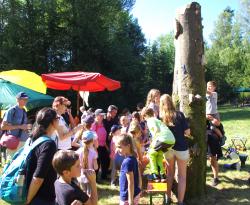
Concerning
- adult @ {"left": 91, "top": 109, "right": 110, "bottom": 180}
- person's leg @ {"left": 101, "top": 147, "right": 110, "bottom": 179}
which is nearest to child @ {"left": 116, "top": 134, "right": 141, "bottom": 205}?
adult @ {"left": 91, "top": 109, "right": 110, "bottom": 180}

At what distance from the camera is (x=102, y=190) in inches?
310

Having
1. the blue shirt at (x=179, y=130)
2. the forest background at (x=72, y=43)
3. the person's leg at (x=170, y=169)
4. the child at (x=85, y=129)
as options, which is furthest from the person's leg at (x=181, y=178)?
the forest background at (x=72, y=43)

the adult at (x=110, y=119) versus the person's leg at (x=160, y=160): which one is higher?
the adult at (x=110, y=119)

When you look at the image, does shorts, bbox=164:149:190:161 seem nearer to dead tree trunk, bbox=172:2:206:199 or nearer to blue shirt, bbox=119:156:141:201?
dead tree trunk, bbox=172:2:206:199

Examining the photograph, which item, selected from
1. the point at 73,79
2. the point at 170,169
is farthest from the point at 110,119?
the point at 170,169

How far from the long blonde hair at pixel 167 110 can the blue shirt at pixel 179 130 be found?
85 millimetres

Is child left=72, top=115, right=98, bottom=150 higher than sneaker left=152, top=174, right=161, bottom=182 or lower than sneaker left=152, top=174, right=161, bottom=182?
higher

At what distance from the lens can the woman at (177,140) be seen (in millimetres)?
6098

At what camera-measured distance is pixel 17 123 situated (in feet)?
23.9

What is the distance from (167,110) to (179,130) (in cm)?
40

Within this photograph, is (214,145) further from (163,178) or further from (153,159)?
(153,159)

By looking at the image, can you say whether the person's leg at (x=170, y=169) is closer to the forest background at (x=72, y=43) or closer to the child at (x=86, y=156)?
the child at (x=86, y=156)

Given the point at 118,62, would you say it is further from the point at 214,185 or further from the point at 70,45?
the point at 214,185

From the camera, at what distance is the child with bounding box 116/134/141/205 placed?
4812 mm
